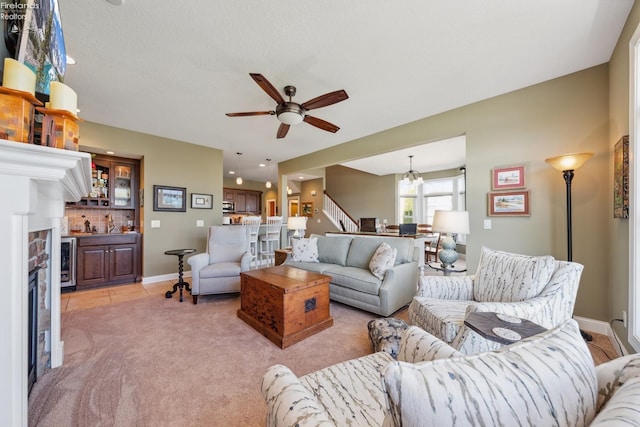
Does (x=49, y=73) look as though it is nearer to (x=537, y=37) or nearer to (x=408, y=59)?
(x=408, y=59)

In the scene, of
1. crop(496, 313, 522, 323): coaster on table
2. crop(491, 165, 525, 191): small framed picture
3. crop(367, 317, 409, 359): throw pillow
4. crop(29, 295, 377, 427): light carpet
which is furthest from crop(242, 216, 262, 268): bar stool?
crop(496, 313, 522, 323): coaster on table

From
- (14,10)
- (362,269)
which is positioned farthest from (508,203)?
(14,10)

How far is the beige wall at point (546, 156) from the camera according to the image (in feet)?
7.96

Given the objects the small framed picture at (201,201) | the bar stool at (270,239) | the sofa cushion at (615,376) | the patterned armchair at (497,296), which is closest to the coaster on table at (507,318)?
the patterned armchair at (497,296)

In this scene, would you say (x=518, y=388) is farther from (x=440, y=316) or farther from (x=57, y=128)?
(x=57, y=128)

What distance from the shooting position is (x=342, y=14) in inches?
70.3

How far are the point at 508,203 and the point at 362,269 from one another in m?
1.94

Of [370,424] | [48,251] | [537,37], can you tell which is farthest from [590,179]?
[48,251]

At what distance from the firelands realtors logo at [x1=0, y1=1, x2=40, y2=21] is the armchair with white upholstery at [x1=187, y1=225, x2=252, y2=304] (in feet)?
8.39

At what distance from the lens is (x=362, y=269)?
3.27 metres

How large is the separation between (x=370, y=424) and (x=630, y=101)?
2.86 metres

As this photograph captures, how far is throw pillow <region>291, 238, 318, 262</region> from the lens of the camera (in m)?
3.74

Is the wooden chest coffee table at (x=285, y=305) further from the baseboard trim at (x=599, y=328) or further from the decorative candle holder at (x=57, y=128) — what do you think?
the baseboard trim at (x=599, y=328)

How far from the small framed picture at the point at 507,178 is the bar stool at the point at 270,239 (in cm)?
419
